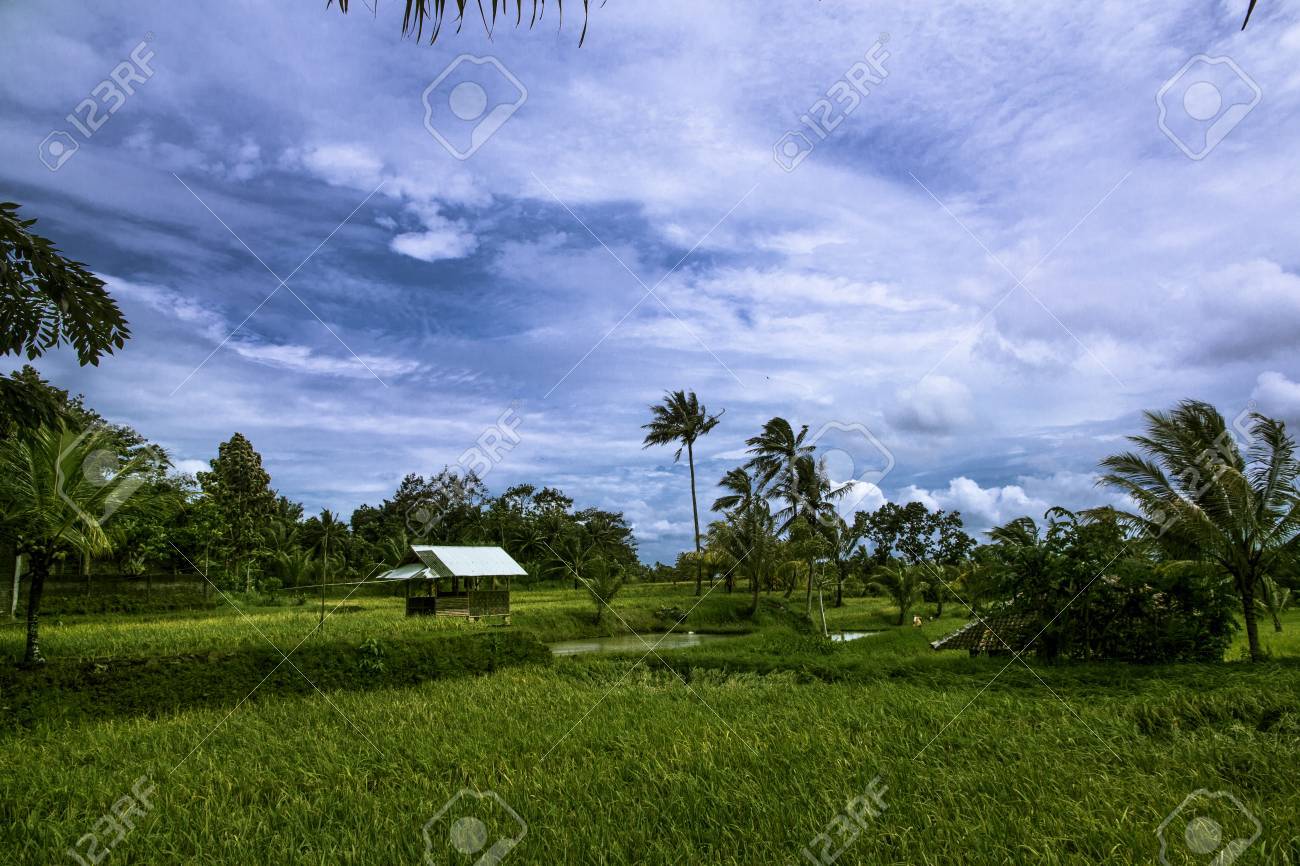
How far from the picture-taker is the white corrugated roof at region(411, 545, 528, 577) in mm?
21734

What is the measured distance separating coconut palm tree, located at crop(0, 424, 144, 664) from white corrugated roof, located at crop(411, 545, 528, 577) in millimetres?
12105

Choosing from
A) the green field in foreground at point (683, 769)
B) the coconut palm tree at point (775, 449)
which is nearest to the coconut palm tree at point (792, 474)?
the coconut palm tree at point (775, 449)

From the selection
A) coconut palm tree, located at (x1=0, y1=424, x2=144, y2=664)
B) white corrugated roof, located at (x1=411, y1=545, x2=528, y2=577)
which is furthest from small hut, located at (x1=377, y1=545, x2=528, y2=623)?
coconut palm tree, located at (x1=0, y1=424, x2=144, y2=664)

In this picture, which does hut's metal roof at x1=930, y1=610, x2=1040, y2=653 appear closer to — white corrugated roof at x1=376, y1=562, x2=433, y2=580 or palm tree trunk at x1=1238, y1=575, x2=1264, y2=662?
palm tree trunk at x1=1238, y1=575, x2=1264, y2=662

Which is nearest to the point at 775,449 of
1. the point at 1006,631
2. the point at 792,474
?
the point at 792,474

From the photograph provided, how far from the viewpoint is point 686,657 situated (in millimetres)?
13492

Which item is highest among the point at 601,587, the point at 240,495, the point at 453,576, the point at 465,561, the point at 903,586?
the point at 240,495

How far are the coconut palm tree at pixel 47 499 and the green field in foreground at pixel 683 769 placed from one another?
1.46 meters

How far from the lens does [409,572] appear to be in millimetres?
21688

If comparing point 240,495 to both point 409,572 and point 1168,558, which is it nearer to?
point 409,572

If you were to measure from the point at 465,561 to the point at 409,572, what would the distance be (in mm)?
1737

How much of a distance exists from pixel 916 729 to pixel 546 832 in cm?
355

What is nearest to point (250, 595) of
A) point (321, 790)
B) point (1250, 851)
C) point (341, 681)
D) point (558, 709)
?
point (341, 681)

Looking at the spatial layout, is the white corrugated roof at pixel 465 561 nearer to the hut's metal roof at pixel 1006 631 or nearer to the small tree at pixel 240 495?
the small tree at pixel 240 495
